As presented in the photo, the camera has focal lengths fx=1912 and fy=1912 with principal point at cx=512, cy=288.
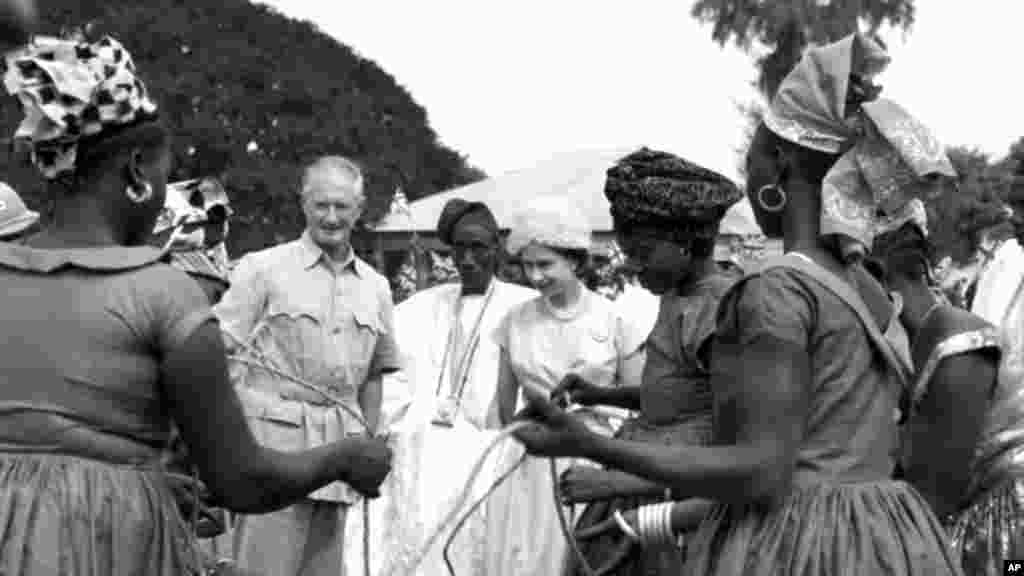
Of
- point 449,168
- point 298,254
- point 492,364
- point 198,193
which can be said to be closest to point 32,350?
point 198,193

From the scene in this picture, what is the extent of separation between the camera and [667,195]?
18.9 feet

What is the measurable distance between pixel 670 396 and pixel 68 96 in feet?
7.52

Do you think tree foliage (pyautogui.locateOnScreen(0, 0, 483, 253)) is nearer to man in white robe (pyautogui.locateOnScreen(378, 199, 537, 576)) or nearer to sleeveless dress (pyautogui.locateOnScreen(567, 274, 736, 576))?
man in white robe (pyautogui.locateOnScreen(378, 199, 537, 576))

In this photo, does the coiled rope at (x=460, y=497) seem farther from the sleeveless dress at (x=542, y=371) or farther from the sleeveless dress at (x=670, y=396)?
the sleeveless dress at (x=542, y=371)

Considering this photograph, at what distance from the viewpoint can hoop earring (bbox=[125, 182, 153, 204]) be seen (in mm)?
3949

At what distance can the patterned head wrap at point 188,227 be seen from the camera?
7172 mm

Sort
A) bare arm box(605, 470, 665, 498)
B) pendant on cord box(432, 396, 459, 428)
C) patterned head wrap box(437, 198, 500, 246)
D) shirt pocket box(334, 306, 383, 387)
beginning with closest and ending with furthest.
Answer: bare arm box(605, 470, 665, 498), shirt pocket box(334, 306, 383, 387), pendant on cord box(432, 396, 459, 428), patterned head wrap box(437, 198, 500, 246)

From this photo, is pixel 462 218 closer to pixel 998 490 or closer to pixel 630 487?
pixel 998 490

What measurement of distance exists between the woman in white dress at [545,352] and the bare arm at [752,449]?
13.7ft

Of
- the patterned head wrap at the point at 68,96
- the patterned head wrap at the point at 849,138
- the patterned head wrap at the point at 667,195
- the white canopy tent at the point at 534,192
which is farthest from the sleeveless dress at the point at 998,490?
the white canopy tent at the point at 534,192

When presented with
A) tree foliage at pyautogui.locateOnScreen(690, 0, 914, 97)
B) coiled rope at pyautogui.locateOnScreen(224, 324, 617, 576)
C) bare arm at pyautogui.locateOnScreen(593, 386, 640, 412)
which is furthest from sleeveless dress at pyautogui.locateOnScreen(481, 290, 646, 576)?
tree foliage at pyautogui.locateOnScreen(690, 0, 914, 97)

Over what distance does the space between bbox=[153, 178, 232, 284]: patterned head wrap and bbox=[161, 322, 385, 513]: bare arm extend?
9.52 feet

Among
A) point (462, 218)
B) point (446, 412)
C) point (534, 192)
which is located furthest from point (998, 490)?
point (534, 192)

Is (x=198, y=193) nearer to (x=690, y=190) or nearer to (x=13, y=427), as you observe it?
(x=690, y=190)
